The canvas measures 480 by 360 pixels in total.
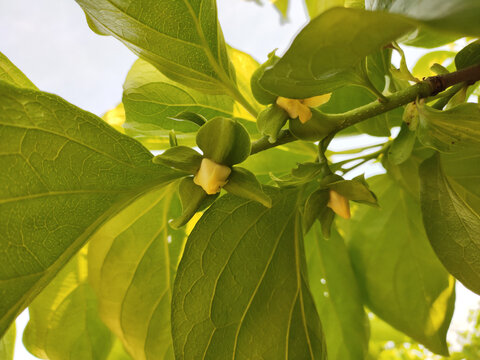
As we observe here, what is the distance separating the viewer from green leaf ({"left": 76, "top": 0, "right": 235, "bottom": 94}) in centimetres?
29

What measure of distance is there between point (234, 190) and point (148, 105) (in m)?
0.15

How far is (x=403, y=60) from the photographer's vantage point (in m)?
0.30

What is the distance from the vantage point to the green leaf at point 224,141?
0.26 m

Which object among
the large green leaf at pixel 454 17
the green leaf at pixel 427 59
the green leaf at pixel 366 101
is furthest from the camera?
the green leaf at pixel 427 59

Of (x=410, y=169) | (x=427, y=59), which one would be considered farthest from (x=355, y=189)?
(x=427, y=59)

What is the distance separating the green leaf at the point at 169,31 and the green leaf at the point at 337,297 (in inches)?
8.5

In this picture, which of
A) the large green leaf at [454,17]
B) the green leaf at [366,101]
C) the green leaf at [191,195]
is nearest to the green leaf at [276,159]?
the green leaf at [366,101]

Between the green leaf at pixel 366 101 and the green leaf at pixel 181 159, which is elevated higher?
the green leaf at pixel 366 101

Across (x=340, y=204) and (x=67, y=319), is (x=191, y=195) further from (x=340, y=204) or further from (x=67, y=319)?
(x=67, y=319)

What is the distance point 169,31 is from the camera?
30 cm

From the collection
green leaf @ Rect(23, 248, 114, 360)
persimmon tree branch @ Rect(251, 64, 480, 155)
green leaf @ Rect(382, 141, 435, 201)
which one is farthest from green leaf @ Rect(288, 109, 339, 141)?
green leaf @ Rect(23, 248, 114, 360)

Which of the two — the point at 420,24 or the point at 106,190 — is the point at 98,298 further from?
the point at 420,24

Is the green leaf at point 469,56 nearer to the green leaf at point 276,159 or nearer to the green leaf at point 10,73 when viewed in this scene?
the green leaf at point 276,159

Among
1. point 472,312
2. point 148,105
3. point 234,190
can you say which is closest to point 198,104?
point 148,105
